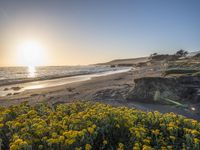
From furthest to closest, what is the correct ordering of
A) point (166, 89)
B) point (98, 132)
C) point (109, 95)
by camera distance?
point (109, 95) < point (166, 89) < point (98, 132)

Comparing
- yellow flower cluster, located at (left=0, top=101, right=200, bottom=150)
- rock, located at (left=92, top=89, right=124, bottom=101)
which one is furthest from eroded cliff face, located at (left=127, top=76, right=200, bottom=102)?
yellow flower cluster, located at (left=0, top=101, right=200, bottom=150)

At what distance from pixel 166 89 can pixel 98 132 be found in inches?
307

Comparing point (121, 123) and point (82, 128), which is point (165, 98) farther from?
point (82, 128)

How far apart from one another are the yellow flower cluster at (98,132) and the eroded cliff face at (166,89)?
5.83 m

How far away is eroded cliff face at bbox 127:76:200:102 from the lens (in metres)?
12.2

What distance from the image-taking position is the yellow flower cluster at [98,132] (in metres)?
4.61

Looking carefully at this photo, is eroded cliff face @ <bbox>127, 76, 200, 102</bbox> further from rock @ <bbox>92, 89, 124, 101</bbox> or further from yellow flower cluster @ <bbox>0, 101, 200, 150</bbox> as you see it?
yellow flower cluster @ <bbox>0, 101, 200, 150</bbox>

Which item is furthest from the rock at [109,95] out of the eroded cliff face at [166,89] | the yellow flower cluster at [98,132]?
the yellow flower cluster at [98,132]

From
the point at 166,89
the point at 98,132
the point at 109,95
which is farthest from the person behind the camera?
the point at 109,95

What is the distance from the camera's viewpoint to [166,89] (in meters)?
12.5

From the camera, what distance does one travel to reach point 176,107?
36.6 ft

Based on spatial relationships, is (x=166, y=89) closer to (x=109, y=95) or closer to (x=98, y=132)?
(x=109, y=95)

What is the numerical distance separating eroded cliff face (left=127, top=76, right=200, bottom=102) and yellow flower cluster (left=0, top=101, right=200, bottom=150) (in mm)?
5829

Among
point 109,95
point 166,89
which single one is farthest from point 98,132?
point 109,95
